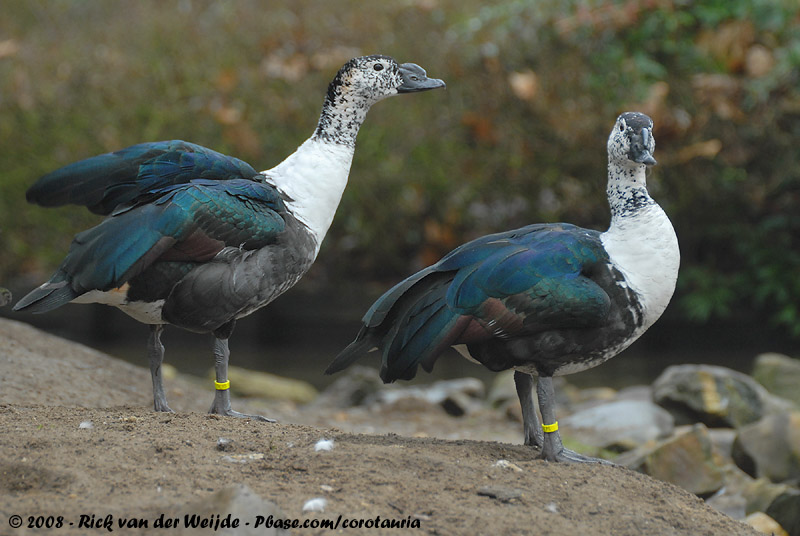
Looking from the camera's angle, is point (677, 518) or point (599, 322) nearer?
point (677, 518)

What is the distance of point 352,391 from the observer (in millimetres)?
7820

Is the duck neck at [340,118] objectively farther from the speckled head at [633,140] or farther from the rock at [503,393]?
the rock at [503,393]

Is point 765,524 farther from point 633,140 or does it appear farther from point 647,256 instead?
point 633,140

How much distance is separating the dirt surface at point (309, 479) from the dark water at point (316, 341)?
523 centimetres

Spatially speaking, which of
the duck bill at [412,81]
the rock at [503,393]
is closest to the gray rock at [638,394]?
the rock at [503,393]

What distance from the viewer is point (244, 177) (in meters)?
4.90

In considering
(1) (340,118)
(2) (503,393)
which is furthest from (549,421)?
(2) (503,393)

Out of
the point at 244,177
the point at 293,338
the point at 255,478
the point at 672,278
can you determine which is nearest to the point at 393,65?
the point at 244,177

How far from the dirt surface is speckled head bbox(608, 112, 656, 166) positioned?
1.29 m

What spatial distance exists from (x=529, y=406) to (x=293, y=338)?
5821 millimetres

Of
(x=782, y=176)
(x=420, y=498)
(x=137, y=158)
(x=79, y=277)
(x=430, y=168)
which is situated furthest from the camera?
(x=430, y=168)

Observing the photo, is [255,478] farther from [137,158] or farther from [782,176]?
[782,176]

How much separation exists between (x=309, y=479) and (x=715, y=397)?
4.19 metres

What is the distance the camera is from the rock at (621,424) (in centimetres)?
646
